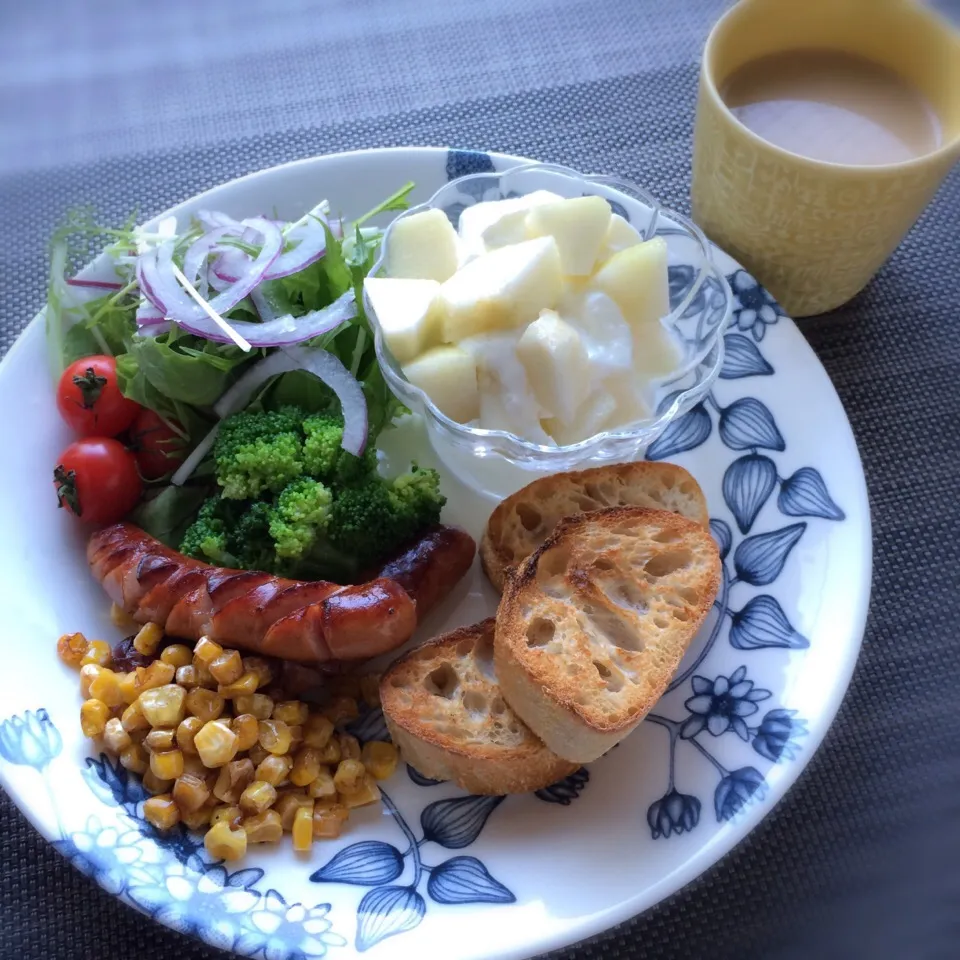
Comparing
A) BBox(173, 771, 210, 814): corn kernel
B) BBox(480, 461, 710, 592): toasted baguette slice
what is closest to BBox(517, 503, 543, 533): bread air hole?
BBox(480, 461, 710, 592): toasted baguette slice

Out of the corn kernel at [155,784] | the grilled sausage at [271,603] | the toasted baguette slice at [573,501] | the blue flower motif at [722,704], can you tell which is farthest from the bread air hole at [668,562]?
the corn kernel at [155,784]

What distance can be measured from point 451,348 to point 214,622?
0.79m

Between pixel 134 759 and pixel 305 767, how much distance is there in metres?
0.35

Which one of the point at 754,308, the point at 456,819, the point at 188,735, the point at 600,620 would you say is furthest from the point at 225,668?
the point at 754,308

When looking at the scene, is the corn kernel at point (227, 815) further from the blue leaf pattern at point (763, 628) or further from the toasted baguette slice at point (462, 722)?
the blue leaf pattern at point (763, 628)

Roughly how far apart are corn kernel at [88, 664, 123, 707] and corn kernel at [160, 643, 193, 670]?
0.11 meters

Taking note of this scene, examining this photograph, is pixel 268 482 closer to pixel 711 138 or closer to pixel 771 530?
pixel 771 530

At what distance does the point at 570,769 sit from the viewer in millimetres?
1878

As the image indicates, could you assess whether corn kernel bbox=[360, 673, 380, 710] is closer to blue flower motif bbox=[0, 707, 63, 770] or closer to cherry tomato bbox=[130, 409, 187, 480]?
blue flower motif bbox=[0, 707, 63, 770]

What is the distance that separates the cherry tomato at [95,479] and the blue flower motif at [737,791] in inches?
60.5

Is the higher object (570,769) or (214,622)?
(214,622)

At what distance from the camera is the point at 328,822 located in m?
1.85

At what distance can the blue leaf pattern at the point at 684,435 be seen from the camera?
2314mm

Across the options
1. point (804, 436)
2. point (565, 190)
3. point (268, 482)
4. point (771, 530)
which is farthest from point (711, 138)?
point (268, 482)
